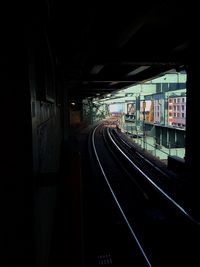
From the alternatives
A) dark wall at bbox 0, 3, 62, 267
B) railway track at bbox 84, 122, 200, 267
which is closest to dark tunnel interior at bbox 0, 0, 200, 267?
dark wall at bbox 0, 3, 62, 267

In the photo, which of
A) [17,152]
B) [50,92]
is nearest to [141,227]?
[50,92]

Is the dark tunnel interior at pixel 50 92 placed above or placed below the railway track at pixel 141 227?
above

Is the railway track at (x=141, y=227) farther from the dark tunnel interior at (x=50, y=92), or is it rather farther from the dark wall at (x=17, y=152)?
the dark wall at (x=17, y=152)

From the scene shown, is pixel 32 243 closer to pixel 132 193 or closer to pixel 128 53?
pixel 128 53

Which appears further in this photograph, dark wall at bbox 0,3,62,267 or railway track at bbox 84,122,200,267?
railway track at bbox 84,122,200,267

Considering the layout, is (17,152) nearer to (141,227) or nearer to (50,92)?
(50,92)

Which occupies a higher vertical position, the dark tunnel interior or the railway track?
the dark tunnel interior

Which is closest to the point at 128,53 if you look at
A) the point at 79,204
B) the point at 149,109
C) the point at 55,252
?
the point at 79,204

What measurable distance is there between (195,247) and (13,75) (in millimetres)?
4619

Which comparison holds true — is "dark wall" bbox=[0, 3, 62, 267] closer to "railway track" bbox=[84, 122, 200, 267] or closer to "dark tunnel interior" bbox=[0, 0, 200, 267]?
"dark tunnel interior" bbox=[0, 0, 200, 267]

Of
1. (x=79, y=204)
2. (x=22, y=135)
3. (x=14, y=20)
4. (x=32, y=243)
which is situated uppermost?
(x=14, y=20)

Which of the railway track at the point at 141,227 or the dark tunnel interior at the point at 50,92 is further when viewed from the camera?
the railway track at the point at 141,227

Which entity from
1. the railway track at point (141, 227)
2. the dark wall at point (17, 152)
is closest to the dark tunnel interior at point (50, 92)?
the dark wall at point (17, 152)

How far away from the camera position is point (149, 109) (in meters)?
39.8
